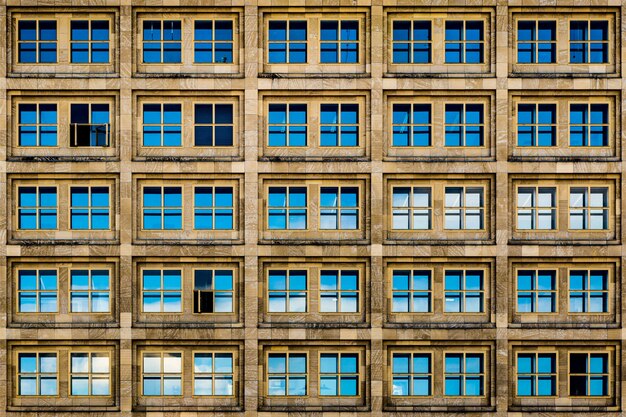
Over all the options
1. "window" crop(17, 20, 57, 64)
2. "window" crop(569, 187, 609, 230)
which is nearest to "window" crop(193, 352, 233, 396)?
"window" crop(17, 20, 57, 64)

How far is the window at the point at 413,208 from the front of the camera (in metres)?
17.7

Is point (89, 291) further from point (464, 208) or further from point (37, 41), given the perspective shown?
point (464, 208)

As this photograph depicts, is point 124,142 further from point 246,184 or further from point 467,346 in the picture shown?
point 467,346

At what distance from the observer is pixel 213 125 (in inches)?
696

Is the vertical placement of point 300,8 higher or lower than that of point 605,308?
higher

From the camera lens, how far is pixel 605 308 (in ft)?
57.8

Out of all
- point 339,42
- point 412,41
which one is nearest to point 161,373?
point 339,42

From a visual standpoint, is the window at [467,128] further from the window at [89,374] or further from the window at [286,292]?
the window at [89,374]

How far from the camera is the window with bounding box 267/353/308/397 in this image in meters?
17.6

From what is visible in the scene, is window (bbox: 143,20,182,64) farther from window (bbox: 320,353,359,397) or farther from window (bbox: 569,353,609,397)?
window (bbox: 569,353,609,397)

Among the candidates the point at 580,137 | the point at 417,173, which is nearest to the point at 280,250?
the point at 417,173

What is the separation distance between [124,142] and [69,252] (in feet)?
12.2

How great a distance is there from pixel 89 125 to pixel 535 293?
48.2 ft

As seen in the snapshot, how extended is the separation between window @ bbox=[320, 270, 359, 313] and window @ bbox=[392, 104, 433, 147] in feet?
14.3
